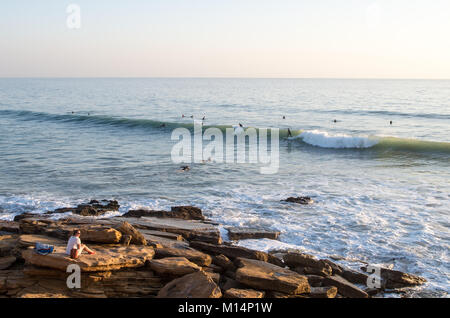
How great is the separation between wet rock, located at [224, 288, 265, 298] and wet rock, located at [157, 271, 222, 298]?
0.63 ft

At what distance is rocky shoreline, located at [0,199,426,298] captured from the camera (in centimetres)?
845

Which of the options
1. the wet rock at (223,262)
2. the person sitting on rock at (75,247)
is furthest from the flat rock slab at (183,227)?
the person sitting on rock at (75,247)

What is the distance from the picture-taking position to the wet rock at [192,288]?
8.23 m

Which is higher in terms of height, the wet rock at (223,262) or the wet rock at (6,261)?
the wet rock at (6,261)

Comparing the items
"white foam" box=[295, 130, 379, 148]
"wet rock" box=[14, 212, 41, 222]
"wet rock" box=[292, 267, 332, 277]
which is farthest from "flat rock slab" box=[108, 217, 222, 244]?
"white foam" box=[295, 130, 379, 148]

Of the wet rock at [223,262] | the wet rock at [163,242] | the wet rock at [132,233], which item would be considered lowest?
the wet rock at [223,262]

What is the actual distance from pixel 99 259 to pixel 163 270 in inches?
52.4

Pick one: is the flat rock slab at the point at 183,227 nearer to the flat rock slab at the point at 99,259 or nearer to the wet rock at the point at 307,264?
the wet rock at the point at 307,264

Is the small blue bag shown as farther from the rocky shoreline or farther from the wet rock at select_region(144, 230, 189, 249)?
the wet rock at select_region(144, 230, 189, 249)

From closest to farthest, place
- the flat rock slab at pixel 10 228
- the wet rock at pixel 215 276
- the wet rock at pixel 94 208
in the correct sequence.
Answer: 1. the wet rock at pixel 215 276
2. the flat rock slab at pixel 10 228
3. the wet rock at pixel 94 208

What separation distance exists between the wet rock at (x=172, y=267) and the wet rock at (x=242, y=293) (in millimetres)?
943

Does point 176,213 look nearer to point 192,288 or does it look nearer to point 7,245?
point 7,245
